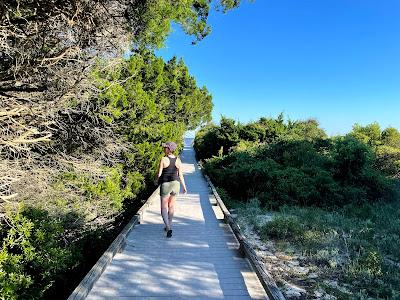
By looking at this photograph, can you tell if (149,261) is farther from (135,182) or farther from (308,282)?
(135,182)

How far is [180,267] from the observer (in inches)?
235

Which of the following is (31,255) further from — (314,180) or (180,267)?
(314,180)

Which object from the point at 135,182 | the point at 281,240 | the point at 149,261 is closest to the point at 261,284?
the point at 149,261

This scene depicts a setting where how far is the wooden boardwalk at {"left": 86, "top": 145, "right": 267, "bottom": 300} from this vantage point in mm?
4996

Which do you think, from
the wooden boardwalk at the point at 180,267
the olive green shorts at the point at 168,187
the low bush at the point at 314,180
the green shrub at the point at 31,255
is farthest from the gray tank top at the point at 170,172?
the low bush at the point at 314,180

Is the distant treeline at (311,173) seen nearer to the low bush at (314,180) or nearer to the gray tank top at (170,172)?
the low bush at (314,180)

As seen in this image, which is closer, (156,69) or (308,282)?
(308,282)

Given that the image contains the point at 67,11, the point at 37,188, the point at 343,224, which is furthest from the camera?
the point at 343,224

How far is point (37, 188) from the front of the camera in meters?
7.32

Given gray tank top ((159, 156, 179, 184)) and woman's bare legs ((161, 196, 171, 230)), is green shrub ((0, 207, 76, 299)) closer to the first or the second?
woman's bare legs ((161, 196, 171, 230))

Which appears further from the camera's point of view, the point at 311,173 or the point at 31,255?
the point at 311,173

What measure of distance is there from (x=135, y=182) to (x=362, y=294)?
813cm

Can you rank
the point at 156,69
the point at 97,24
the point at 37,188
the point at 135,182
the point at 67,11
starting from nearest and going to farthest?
the point at 67,11 → the point at 97,24 → the point at 37,188 → the point at 135,182 → the point at 156,69

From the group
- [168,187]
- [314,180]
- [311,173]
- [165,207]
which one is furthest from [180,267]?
[311,173]
